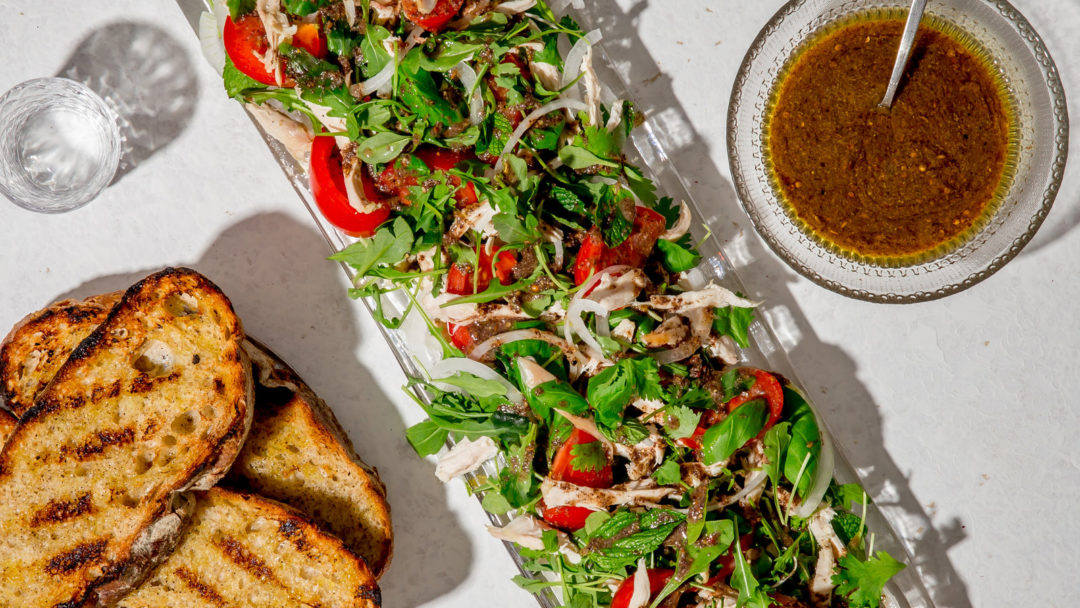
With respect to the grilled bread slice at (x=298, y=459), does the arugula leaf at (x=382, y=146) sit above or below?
above

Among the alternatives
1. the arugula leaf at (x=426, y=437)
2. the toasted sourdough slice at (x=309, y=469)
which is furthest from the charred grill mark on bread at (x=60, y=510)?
the arugula leaf at (x=426, y=437)

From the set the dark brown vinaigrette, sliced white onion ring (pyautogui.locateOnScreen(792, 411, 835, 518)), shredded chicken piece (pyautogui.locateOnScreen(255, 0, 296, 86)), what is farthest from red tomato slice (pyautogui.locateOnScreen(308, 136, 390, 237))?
sliced white onion ring (pyautogui.locateOnScreen(792, 411, 835, 518))

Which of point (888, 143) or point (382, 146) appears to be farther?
point (888, 143)

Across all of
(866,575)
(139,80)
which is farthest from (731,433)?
(139,80)

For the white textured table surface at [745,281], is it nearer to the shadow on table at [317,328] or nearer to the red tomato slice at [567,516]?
the shadow on table at [317,328]

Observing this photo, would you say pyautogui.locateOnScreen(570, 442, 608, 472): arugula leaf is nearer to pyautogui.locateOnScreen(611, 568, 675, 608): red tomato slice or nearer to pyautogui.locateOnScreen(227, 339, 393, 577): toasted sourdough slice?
pyautogui.locateOnScreen(611, 568, 675, 608): red tomato slice

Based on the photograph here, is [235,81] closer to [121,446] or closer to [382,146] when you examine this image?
[382,146]
